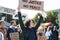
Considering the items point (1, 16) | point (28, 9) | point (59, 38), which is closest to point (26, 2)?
Answer: point (28, 9)

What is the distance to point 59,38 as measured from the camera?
159 centimetres

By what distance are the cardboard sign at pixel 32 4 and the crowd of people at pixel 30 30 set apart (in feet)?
0.22

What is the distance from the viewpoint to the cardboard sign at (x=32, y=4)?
1503mm

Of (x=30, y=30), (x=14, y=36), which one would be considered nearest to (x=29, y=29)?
(x=30, y=30)

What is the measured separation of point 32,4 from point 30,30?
0.20 meters

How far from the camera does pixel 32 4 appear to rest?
153cm

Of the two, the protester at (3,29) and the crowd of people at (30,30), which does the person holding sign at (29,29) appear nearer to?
the crowd of people at (30,30)

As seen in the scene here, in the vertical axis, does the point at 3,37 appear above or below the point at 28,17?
below

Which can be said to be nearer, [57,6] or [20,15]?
[20,15]

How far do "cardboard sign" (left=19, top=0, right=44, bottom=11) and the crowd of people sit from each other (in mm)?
68

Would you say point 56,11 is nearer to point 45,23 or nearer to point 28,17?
point 45,23

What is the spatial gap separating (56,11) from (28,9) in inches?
9.2

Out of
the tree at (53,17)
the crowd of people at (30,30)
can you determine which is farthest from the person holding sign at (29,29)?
the tree at (53,17)

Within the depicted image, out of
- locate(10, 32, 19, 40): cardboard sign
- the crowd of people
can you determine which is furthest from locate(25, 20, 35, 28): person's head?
locate(10, 32, 19, 40): cardboard sign
